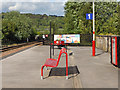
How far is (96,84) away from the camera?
6570 mm

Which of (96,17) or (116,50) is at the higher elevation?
(96,17)

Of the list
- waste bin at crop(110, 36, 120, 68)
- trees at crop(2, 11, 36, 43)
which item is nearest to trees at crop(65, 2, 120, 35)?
trees at crop(2, 11, 36, 43)

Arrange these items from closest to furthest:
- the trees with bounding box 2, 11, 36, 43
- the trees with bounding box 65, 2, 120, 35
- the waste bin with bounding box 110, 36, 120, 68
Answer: the waste bin with bounding box 110, 36, 120, 68, the trees with bounding box 65, 2, 120, 35, the trees with bounding box 2, 11, 36, 43

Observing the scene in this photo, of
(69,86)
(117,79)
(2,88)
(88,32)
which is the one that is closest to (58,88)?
(69,86)

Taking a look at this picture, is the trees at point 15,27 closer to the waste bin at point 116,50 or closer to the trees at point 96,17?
the trees at point 96,17

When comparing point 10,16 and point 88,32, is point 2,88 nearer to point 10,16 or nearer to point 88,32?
point 88,32

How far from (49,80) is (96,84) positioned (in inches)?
74.0

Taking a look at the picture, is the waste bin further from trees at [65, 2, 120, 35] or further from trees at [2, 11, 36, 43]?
trees at [2, 11, 36, 43]

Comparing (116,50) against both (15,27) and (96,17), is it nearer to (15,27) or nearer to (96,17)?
(96,17)

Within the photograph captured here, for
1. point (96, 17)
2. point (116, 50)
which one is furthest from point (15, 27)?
point (116, 50)

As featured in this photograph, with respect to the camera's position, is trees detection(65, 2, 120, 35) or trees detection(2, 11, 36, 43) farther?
trees detection(2, 11, 36, 43)

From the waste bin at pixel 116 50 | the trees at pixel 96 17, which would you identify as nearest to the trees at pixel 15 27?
the trees at pixel 96 17

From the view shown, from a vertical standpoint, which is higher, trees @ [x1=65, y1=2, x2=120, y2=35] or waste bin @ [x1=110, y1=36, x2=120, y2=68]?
trees @ [x1=65, y1=2, x2=120, y2=35]

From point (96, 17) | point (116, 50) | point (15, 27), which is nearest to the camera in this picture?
point (116, 50)
